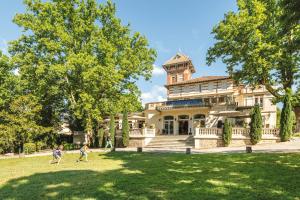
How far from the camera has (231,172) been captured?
398 inches

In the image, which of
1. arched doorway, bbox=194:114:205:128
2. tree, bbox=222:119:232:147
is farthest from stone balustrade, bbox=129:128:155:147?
tree, bbox=222:119:232:147

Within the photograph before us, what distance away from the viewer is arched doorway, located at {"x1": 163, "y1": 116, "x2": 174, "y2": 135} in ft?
127

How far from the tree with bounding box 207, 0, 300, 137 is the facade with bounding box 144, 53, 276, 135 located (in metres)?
11.0

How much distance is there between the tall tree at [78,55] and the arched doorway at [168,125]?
33.5ft

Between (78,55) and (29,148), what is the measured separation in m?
11.8

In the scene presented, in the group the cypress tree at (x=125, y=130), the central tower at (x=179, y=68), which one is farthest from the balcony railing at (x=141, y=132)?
the central tower at (x=179, y=68)

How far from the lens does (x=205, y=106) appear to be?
115 feet

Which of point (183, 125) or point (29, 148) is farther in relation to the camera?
point (183, 125)

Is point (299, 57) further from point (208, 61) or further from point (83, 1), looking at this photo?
point (83, 1)

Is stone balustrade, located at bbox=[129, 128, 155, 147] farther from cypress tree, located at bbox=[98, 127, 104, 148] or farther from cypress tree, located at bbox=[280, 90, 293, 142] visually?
cypress tree, located at bbox=[280, 90, 293, 142]

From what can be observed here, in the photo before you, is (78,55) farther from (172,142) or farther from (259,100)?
(259,100)

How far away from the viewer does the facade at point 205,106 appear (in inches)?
1385

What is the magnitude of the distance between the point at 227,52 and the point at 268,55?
3.66 metres

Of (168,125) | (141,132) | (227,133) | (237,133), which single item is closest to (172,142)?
(141,132)
